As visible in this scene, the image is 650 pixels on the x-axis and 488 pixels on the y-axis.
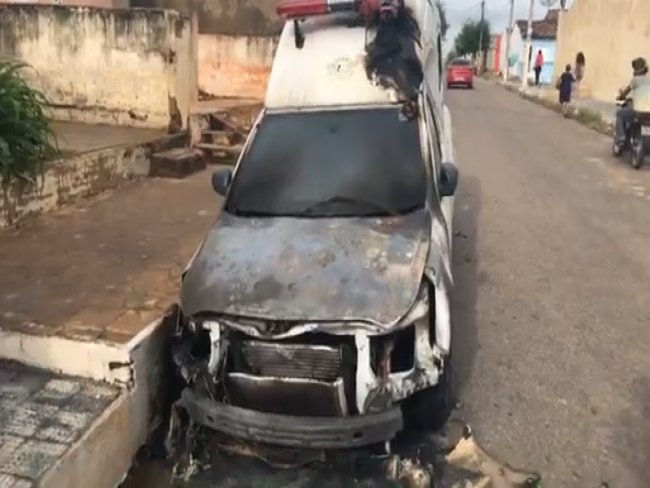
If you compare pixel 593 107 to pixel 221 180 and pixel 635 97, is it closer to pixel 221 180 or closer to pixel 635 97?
pixel 635 97

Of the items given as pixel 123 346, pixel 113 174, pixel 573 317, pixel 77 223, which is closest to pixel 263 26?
pixel 113 174

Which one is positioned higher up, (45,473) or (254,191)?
(254,191)

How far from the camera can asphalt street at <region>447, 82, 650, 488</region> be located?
4.35m

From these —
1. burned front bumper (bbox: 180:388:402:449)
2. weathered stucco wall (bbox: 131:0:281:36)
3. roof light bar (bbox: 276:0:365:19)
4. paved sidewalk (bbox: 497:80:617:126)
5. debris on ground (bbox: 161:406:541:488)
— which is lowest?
debris on ground (bbox: 161:406:541:488)

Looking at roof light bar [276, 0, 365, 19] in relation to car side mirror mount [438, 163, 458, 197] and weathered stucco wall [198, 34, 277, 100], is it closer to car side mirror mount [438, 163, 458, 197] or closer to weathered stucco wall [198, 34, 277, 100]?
car side mirror mount [438, 163, 458, 197]

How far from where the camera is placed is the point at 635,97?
1297 centimetres

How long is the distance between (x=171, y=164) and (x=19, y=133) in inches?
122

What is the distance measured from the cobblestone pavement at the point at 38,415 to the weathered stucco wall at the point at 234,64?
13408 mm

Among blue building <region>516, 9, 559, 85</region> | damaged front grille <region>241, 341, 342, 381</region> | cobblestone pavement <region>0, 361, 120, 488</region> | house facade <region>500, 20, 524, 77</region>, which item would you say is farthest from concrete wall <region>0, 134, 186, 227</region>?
house facade <region>500, 20, 524, 77</region>

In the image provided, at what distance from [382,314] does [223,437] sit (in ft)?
3.56

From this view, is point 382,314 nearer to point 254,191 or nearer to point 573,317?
point 254,191

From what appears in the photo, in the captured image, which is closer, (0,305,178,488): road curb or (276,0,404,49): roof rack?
(0,305,178,488): road curb

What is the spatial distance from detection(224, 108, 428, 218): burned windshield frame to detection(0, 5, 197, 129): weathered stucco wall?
20.4ft

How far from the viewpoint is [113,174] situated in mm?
9195
